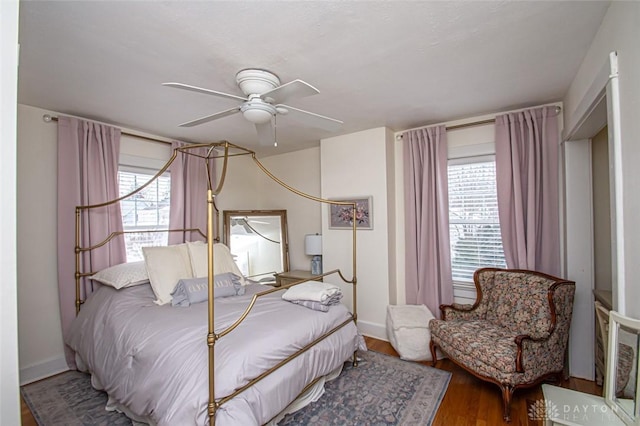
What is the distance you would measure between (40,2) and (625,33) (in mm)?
2762

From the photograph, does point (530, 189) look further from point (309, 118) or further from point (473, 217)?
point (309, 118)

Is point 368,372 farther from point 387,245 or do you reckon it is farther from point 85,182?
point 85,182

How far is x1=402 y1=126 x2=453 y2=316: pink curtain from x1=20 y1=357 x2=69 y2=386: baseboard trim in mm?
3649

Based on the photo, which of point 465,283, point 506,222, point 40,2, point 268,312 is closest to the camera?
point 40,2

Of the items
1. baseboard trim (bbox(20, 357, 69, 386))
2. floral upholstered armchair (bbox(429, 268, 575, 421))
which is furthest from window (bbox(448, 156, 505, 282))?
baseboard trim (bbox(20, 357, 69, 386))

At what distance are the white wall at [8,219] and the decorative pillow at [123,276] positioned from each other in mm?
2470

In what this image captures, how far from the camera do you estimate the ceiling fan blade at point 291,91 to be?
1.62 meters

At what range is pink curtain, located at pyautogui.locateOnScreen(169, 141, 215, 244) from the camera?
3.62 meters

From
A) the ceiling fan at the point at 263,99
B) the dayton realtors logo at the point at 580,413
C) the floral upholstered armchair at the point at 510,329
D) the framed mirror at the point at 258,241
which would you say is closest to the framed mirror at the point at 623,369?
the dayton realtors logo at the point at 580,413

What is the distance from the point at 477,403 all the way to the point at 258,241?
3.24 metres

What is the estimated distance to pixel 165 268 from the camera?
9.09 ft

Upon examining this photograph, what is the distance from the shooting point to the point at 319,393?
92.2 inches

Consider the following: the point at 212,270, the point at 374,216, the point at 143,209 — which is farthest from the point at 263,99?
the point at 143,209

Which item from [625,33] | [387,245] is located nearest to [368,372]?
[387,245]
